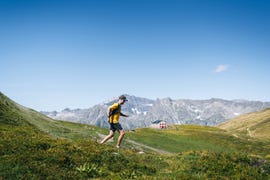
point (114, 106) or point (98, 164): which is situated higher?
point (114, 106)

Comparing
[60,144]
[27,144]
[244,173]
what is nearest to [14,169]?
[27,144]

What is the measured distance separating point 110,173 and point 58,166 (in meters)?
2.75

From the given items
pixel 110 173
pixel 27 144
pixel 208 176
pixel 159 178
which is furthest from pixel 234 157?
pixel 27 144

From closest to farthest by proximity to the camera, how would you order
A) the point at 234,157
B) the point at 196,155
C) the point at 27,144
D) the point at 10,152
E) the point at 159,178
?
the point at 159,178
the point at 10,152
the point at 27,144
the point at 234,157
the point at 196,155

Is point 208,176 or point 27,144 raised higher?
point 27,144

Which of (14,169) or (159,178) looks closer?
(14,169)

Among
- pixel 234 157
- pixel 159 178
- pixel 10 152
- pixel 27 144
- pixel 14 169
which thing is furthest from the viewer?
pixel 234 157

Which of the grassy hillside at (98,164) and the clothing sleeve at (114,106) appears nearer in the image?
the grassy hillside at (98,164)

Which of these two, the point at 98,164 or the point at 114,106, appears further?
the point at 114,106

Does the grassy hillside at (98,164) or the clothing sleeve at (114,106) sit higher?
the clothing sleeve at (114,106)

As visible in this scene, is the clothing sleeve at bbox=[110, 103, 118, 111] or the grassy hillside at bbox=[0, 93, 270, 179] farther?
the clothing sleeve at bbox=[110, 103, 118, 111]

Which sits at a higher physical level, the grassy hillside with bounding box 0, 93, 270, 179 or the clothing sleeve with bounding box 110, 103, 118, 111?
the clothing sleeve with bounding box 110, 103, 118, 111

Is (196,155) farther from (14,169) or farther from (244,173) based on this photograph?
(14,169)

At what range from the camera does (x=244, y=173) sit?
1664cm
